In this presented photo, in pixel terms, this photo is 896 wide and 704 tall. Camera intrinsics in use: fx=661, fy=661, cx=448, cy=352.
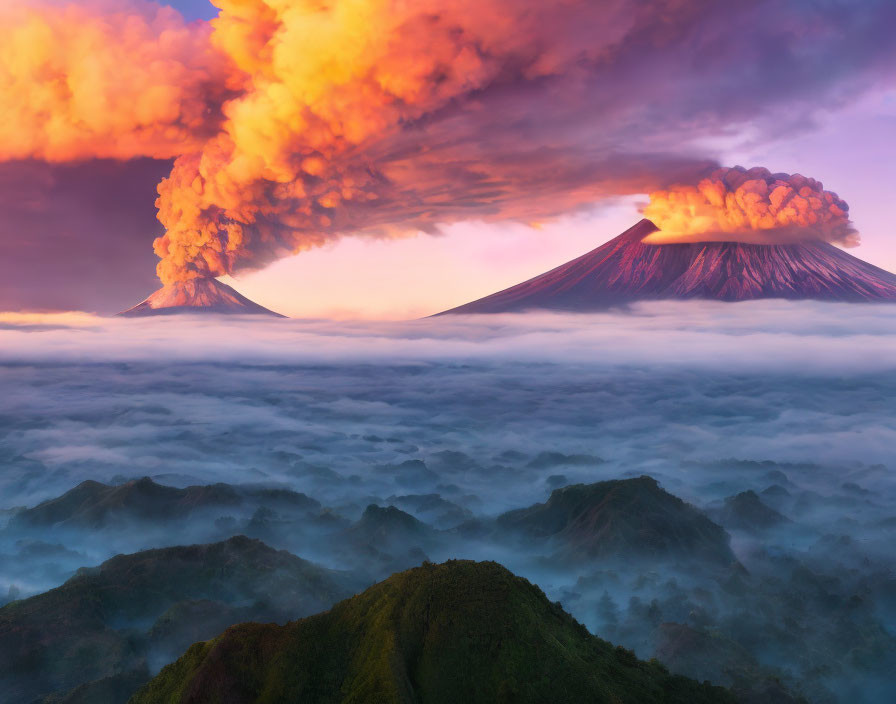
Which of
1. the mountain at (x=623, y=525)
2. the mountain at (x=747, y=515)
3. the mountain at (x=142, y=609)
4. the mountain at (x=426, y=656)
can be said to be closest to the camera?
the mountain at (x=426, y=656)

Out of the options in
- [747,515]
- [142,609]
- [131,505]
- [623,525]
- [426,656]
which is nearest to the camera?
[426,656]

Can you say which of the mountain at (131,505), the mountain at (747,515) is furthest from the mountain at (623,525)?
the mountain at (131,505)

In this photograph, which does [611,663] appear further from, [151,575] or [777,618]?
[151,575]

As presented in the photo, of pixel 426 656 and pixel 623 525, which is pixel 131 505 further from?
pixel 426 656

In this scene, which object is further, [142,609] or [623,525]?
[623,525]

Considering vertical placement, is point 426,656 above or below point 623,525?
above

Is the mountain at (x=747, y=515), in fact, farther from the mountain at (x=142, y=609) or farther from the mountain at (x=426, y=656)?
the mountain at (x=426, y=656)

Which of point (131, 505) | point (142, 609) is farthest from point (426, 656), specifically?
point (131, 505)
